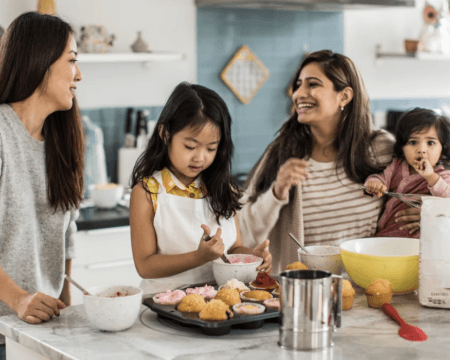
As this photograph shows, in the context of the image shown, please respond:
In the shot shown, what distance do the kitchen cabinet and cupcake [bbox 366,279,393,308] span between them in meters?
1.62

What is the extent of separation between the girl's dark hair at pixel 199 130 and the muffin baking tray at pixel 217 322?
54 cm

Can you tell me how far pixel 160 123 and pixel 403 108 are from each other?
320 cm

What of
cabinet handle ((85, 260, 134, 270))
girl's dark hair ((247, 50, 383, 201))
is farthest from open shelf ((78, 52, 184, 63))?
girl's dark hair ((247, 50, 383, 201))

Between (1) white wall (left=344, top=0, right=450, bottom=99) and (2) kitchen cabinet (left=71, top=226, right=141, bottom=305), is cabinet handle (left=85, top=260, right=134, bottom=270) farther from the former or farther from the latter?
(1) white wall (left=344, top=0, right=450, bottom=99)

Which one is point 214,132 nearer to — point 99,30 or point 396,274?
point 396,274

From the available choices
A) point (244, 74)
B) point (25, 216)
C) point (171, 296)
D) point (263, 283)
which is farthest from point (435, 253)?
point (244, 74)

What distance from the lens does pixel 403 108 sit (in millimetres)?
4699

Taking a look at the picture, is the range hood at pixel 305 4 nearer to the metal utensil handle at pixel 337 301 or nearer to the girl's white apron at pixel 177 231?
the girl's white apron at pixel 177 231

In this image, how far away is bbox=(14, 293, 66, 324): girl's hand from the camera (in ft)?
4.66

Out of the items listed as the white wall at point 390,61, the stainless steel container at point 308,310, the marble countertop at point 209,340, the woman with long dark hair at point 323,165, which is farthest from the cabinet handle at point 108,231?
the white wall at point 390,61

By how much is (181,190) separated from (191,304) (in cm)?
55

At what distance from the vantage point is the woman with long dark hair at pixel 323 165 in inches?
84.7

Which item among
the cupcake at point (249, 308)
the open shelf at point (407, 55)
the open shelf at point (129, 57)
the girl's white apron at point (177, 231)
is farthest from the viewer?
the open shelf at point (407, 55)

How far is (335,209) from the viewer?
217 centimetres
